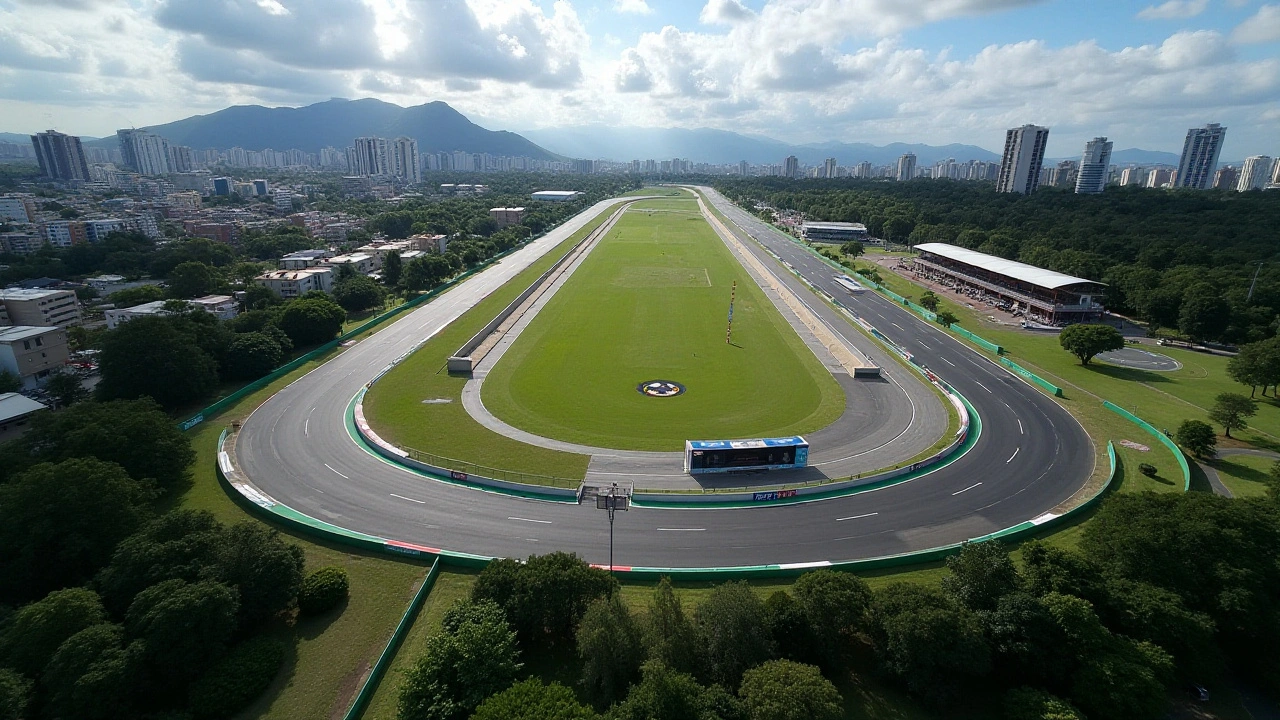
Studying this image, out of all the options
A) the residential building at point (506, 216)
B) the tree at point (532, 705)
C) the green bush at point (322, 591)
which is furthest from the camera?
the residential building at point (506, 216)

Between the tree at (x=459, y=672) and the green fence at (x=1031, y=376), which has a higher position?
the tree at (x=459, y=672)

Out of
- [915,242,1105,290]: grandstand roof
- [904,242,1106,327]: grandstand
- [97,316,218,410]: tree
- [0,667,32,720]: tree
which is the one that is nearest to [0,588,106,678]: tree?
[0,667,32,720]: tree

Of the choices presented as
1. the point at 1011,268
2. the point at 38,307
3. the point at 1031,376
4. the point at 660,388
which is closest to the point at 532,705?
the point at 660,388

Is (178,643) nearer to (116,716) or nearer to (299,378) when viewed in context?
(116,716)

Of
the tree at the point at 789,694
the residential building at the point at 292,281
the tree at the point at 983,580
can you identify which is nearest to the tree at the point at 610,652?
the tree at the point at 789,694

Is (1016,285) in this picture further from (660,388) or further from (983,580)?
(983,580)

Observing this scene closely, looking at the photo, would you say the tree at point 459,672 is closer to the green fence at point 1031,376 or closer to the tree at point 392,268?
the green fence at point 1031,376

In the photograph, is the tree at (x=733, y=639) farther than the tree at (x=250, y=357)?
No

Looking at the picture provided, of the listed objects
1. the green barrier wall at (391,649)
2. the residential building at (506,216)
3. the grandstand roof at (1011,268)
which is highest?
the residential building at (506,216)
